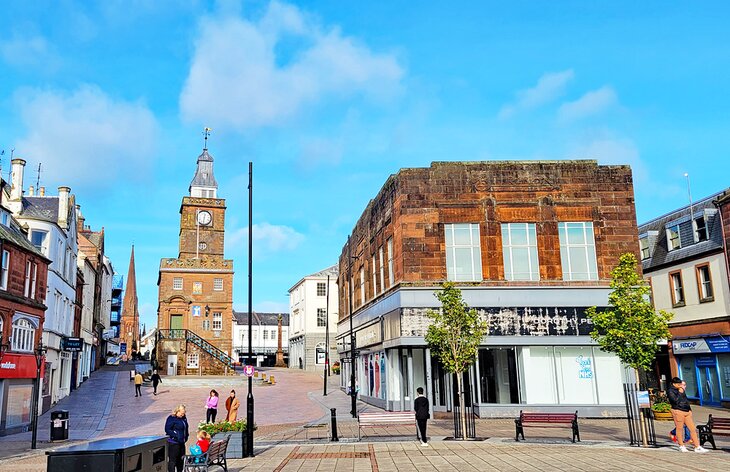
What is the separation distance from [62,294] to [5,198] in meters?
6.59

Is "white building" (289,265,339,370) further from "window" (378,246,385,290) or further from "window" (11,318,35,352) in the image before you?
"window" (11,318,35,352)

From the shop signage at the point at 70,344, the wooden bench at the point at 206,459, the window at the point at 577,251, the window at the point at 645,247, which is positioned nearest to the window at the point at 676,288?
the window at the point at 645,247

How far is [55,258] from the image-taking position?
32594 millimetres

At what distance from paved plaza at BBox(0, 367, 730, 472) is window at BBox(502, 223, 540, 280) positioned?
609 centimetres

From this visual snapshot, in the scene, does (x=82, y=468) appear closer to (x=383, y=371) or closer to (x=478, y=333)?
Result: (x=478, y=333)

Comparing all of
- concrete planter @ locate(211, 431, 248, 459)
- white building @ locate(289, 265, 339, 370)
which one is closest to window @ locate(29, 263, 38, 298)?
concrete planter @ locate(211, 431, 248, 459)

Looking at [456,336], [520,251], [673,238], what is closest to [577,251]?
[520,251]

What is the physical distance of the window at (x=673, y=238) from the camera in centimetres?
3319

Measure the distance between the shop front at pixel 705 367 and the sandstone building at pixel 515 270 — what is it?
7.73m

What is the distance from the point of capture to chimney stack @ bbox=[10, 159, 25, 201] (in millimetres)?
34781

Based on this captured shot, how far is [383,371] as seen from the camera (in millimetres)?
29203

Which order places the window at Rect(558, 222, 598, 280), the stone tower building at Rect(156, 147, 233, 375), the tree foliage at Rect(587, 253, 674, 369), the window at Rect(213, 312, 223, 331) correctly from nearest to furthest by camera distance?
the tree foliage at Rect(587, 253, 674, 369), the window at Rect(558, 222, 598, 280), the stone tower building at Rect(156, 147, 233, 375), the window at Rect(213, 312, 223, 331)

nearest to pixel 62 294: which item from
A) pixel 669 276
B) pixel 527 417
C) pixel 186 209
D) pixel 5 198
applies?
pixel 5 198

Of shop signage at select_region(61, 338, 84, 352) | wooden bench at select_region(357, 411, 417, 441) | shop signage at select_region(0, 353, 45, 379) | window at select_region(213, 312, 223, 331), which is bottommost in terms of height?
wooden bench at select_region(357, 411, 417, 441)
